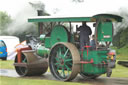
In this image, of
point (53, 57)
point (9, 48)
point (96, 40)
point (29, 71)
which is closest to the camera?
point (96, 40)

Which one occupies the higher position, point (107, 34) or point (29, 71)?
point (107, 34)

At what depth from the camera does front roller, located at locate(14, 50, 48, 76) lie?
1295 centimetres

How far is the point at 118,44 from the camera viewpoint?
24.3 metres

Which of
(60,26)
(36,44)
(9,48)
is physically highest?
(60,26)

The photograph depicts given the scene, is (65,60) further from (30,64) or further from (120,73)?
(120,73)

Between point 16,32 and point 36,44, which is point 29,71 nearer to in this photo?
point 36,44

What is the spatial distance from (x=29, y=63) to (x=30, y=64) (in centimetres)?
6

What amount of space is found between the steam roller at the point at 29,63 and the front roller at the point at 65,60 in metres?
1.28

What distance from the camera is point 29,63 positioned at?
12.9 meters

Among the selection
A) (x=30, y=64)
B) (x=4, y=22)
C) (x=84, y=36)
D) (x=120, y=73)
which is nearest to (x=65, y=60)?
(x=84, y=36)

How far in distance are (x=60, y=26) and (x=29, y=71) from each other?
234 centimetres

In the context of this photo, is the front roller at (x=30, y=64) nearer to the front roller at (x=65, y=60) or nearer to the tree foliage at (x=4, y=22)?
the front roller at (x=65, y=60)

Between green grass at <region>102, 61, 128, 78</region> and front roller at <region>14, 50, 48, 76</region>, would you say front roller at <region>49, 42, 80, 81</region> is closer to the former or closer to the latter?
front roller at <region>14, 50, 48, 76</region>

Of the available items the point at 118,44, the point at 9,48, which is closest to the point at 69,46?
the point at 118,44
